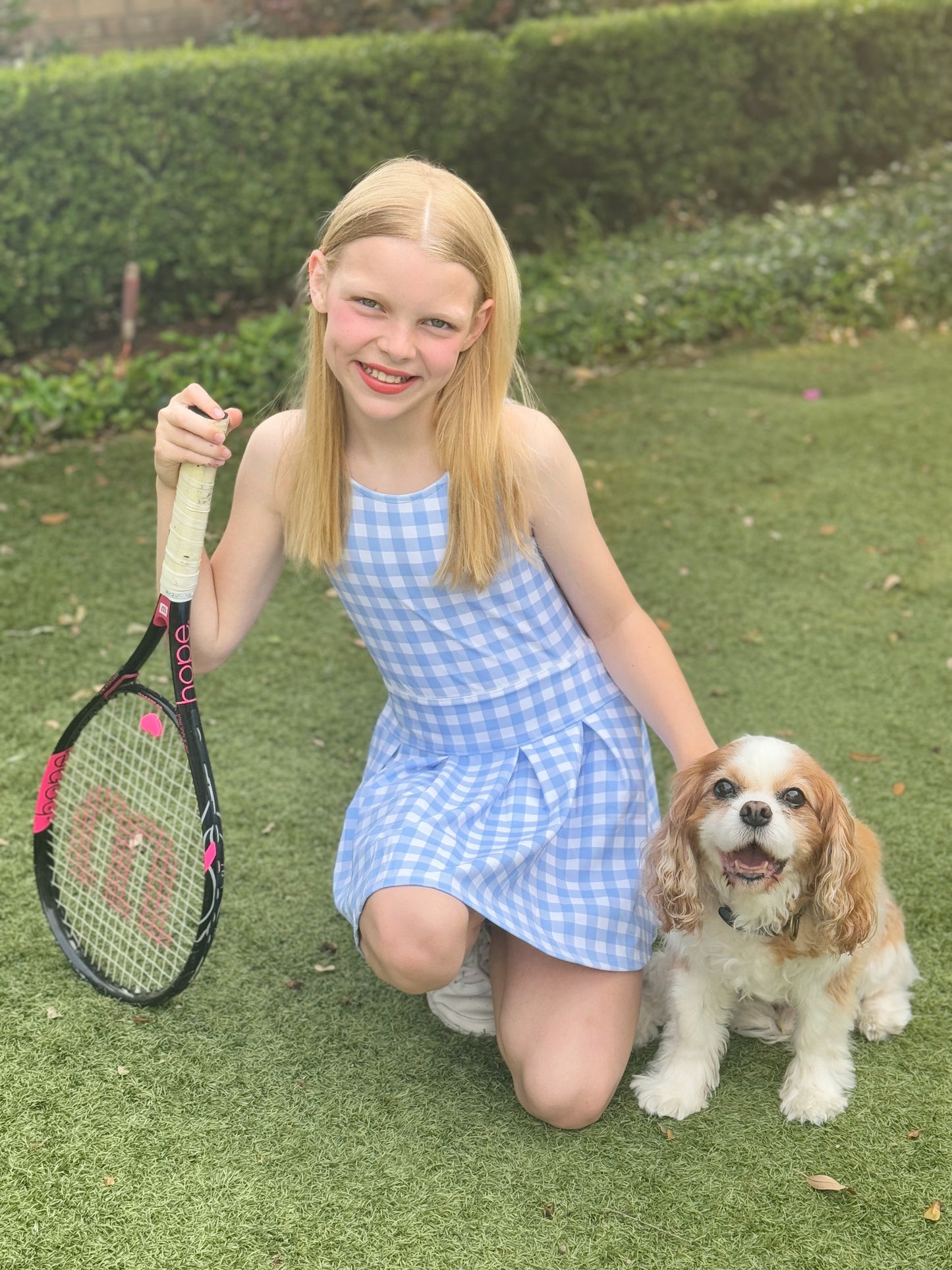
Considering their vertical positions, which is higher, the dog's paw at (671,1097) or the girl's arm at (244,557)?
the girl's arm at (244,557)

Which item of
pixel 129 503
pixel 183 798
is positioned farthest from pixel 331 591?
pixel 183 798

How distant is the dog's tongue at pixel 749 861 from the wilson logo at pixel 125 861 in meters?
1.27

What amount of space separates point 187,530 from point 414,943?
874mm

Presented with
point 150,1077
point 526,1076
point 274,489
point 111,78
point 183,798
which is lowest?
point 150,1077

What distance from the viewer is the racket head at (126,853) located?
259 centimetres

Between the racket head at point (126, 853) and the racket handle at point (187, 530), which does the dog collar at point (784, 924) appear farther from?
the racket handle at point (187, 530)

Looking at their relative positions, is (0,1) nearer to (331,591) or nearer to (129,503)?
(129,503)

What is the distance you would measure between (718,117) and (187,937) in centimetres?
716

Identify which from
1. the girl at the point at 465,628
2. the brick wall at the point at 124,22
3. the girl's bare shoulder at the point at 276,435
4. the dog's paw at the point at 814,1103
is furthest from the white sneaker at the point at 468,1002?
the brick wall at the point at 124,22

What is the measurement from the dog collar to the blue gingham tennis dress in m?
0.25

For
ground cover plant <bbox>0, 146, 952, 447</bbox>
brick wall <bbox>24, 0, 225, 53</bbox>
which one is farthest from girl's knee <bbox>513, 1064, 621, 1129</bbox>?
brick wall <bbox>24, 0, 225, 53</bbox>

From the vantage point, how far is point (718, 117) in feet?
27.0

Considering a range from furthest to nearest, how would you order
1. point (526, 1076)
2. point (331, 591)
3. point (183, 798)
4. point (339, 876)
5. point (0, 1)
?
point (0, 1), point (331, 591), point (183, 798), point (339, 876), point (526, 1076)

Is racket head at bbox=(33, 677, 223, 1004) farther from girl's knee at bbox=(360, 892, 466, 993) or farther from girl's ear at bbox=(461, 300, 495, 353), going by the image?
girl's ear at bbox=(461, 300, 495, 353)
